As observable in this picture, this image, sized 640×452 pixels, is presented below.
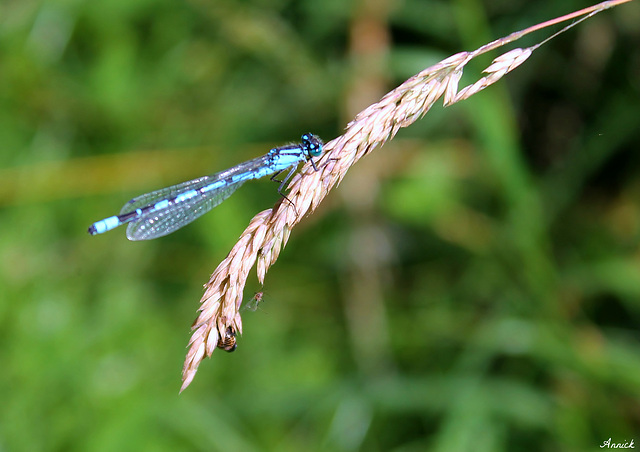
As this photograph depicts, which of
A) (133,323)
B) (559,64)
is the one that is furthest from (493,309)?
(133,323)

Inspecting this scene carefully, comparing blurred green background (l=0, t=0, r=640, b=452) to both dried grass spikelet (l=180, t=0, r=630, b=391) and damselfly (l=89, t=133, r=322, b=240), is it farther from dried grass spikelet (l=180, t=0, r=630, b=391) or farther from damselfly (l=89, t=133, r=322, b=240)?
dried grass spikelet (l=180, t=0, r=630, b=391)

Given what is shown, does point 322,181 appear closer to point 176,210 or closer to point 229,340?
point 229,340

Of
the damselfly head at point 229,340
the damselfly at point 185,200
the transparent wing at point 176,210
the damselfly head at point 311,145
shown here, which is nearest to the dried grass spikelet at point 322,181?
the damselfly head at point 229,340

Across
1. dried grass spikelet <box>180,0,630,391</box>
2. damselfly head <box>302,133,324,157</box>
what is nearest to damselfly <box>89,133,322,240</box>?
damselfly head <box>302,133,324,157</box>

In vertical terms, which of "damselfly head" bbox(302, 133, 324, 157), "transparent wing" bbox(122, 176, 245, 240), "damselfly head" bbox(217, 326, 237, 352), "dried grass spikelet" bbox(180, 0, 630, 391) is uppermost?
"damselfly head" bbox(302, 133, 324, 157)

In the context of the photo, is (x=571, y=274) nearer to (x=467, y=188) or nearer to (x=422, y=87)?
(x=467, y=188)

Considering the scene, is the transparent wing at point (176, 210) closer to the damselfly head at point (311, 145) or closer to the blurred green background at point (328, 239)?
the damselfly head at point (311, 145)

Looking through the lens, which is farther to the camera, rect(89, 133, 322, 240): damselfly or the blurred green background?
the blurred green background
